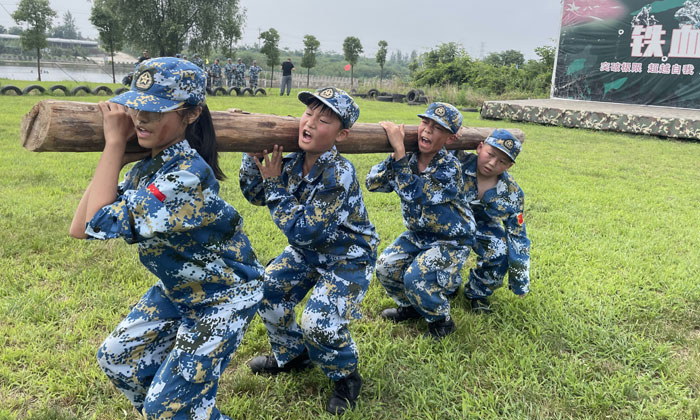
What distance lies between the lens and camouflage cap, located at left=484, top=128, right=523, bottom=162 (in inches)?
134

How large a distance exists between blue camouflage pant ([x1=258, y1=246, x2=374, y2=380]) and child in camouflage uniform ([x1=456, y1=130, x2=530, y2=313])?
1310 mm

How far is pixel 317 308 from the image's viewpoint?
2.42 metres

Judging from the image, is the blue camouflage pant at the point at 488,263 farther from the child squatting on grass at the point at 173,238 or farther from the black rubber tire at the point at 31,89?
the black rubber tire at the point at 31,89

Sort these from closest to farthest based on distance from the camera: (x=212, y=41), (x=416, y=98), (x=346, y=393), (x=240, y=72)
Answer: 1. (x=346, y=393)
2. (x=416, y=98)
3. (x=240, y=72)
4. (x=212, y=41)

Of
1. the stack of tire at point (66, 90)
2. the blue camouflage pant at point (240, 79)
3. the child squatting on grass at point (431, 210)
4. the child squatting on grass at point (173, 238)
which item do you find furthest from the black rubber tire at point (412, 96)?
the child squatting on grass at point (173, 238)

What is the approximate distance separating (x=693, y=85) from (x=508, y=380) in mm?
17904

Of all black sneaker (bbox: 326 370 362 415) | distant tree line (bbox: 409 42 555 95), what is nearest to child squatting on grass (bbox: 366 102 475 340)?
black sneaker (bbox: 326 370 362 415)

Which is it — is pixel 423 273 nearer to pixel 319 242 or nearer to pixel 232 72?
pixel 319 242

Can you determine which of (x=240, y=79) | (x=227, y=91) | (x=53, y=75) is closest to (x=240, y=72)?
(x=240, y=79)

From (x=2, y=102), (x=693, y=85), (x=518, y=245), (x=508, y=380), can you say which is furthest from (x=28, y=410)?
(x=693, y=85)

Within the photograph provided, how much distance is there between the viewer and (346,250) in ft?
8.36

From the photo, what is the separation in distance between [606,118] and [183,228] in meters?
15.2

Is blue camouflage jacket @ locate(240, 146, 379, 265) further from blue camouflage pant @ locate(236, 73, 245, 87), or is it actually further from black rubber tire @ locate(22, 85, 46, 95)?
blue camouflage pant @ locate(236, 73, 245, 87)

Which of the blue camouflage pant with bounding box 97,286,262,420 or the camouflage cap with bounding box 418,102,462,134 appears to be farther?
the camouflage cap with bounding box 418,102,462,134
